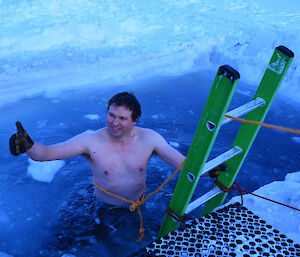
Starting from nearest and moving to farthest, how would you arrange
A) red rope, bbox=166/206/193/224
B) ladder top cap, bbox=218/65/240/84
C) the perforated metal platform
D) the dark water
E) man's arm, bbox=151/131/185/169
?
1. ladder top cap, bbox=218/65/240/84
2. the perforated metal platform
3. red rope, bbox=166/206/193/224
4. man's arm, bbox=151/131/185/169
5. the dark water

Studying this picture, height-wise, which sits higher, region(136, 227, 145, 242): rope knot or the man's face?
the man's face

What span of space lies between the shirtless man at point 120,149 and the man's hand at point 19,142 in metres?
0.21

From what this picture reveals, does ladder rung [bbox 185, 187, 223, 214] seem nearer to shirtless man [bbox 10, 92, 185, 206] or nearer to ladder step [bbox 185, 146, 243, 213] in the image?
ladder step [bbox 185, 146, 243, 213]

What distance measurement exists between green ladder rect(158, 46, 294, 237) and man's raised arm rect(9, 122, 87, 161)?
737 mm

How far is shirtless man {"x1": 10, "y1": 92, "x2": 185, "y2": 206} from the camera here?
2.09 meters

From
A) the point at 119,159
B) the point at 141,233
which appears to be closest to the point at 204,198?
the point at 119,159

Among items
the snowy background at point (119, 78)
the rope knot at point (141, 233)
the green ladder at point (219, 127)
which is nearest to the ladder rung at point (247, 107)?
the green ladder at point (219, 127)

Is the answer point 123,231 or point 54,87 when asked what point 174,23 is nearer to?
point 54,87

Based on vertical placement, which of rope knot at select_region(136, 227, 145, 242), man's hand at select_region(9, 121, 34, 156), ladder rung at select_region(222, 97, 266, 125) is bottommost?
rope knot at select_region(136, 227, 145, 242)

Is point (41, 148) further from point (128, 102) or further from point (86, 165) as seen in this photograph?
point (86, 165)

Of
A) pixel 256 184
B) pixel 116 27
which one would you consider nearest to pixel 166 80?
pixel 116 27

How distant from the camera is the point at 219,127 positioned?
1.53 m

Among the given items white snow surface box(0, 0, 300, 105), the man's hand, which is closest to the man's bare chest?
the man's hand

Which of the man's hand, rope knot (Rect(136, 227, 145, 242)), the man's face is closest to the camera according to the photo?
the man's hand
